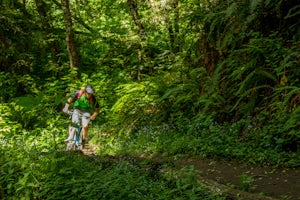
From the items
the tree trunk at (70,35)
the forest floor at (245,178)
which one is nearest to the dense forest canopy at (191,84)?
the tree trunk at (70,35)

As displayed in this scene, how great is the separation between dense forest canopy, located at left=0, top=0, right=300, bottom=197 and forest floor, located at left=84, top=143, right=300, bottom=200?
0.25 meters

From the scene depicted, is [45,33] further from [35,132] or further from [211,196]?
[211,196]

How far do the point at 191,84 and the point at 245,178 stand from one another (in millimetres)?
5179

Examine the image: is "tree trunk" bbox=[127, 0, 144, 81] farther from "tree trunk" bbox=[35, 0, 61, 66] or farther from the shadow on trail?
the shadow on trail

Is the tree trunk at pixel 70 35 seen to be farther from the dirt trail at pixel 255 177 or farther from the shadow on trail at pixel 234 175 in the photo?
the dirt trail at pixel 255 177

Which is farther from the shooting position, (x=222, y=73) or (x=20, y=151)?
(x=222, y=73)

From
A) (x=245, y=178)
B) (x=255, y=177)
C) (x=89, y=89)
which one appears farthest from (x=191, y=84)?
(x=245, y=178)

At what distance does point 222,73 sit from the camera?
32.3 ft

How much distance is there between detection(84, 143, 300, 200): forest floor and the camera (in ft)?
16.7

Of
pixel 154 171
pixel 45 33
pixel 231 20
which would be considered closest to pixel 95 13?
pixel 45 33

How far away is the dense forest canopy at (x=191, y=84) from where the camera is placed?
753 cm

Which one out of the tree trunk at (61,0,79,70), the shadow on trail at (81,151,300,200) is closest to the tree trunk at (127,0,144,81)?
the tree trunk at (61,0,79,70)

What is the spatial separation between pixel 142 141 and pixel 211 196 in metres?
4.88

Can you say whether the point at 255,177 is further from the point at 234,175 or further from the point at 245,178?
the point at 245,178
